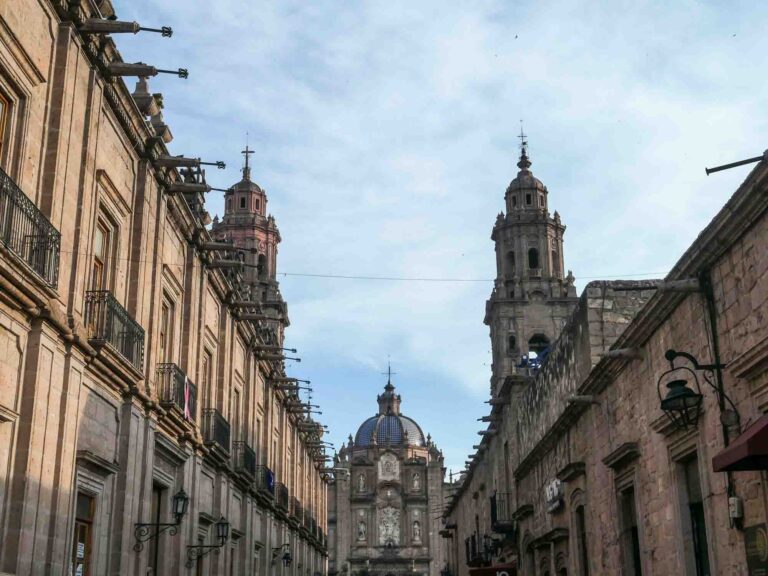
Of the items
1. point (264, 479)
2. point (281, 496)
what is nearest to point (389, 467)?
point (281, 496)

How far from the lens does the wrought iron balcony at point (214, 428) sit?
67.6ft

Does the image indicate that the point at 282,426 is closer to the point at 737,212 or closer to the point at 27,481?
the point at 27,481

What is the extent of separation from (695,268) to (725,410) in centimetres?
179

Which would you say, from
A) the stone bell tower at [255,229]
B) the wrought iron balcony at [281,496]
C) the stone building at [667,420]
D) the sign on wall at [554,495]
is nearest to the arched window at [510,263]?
the stone bell tower at [255,229]

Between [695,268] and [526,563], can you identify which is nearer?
[695,268]

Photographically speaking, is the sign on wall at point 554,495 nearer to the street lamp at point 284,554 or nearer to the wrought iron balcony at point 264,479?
the wrought iron balcony at point 264,479

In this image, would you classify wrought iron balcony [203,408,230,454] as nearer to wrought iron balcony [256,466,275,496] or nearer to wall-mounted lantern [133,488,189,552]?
wall-mounted lantern [133,488,189,552]

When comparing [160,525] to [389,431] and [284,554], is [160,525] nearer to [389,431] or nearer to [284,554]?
[284,554]

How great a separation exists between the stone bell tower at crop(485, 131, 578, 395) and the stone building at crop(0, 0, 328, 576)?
116ft

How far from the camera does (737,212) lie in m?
10.2

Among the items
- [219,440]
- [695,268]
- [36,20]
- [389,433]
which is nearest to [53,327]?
[36,20]

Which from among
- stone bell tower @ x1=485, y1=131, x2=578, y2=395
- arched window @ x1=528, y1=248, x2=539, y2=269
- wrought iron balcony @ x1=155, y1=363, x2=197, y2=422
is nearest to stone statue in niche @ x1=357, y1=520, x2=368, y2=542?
stone bell tower @ x1=485, y1=131, x2=578, y2=395

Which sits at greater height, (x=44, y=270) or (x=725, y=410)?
(x=44, y=270)

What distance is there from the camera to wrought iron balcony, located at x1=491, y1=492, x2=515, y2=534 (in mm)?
28141
